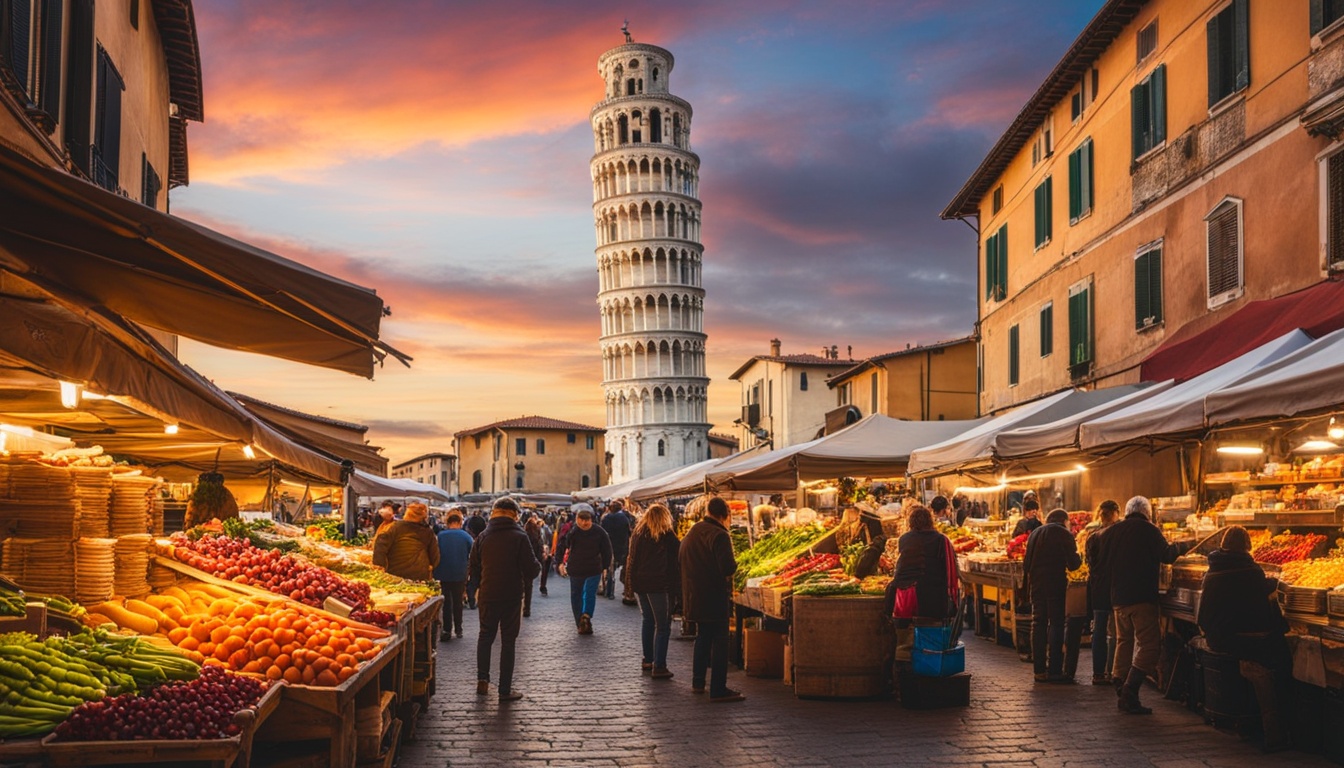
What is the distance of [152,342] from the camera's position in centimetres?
635

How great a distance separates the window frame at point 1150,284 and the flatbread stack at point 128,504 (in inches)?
581

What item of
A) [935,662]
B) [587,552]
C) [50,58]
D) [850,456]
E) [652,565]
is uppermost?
[50,58]

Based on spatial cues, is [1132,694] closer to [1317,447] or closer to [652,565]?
[652,565]

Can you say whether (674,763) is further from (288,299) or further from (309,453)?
(309,453)

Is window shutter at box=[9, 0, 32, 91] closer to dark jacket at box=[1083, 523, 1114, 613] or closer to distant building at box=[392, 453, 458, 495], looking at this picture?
dark jacket at box=[1083, 523, 1114, 613]

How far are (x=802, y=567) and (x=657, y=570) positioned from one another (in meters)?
1.48

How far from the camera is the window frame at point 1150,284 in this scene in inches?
709

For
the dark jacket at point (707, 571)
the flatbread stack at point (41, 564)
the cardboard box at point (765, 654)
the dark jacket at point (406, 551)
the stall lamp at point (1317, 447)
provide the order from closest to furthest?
the flatbread stack at point (41, 564)
the dark jacket at point (707, 571)
the cardboard box at point (765, 654)
the stall lamp at point (1317, 447)
the dark jacket at point (406, 551)

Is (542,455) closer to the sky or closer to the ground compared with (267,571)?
closer to the sky

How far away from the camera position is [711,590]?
10.5 metres

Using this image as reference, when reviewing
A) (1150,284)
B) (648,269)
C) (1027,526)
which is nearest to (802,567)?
(1027,526)

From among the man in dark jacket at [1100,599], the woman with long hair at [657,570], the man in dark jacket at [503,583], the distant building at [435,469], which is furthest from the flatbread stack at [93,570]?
the distant building at [435,469]

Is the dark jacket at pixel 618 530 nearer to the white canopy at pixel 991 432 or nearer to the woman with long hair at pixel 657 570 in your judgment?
the white canopy at pixel 991 432

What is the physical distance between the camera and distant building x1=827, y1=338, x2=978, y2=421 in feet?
123
